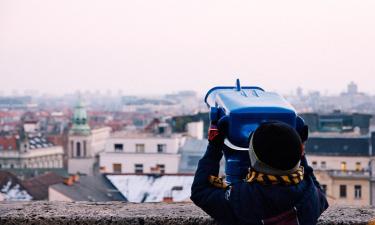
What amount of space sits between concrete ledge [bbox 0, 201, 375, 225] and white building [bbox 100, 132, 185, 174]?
4681 cm

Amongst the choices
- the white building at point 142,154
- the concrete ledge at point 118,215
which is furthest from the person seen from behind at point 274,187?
the white building at point 142,154

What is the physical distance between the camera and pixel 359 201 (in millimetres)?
41406

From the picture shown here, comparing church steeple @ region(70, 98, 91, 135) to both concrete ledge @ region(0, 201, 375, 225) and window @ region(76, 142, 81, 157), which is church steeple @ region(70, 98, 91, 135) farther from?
concrete ledge @ region(0, 201, 375, 225)

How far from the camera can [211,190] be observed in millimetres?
3717

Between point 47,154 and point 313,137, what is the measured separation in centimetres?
4783

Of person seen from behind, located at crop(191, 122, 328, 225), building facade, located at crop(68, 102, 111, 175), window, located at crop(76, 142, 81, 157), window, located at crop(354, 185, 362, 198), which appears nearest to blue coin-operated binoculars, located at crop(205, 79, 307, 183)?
person seen from behind, located at crop(191, 122, 328, 225)

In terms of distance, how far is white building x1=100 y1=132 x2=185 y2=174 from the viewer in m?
51.8

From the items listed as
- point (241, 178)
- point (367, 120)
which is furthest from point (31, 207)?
point (367, 120)

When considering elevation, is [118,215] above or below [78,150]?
above

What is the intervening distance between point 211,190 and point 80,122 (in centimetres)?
7603

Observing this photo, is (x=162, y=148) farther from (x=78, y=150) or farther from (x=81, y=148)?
(x=81, y=148)

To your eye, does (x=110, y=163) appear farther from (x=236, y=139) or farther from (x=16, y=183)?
(x=236, y=139)

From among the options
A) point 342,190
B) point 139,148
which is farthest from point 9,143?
point 342,190

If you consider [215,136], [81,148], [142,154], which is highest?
[215,136]
